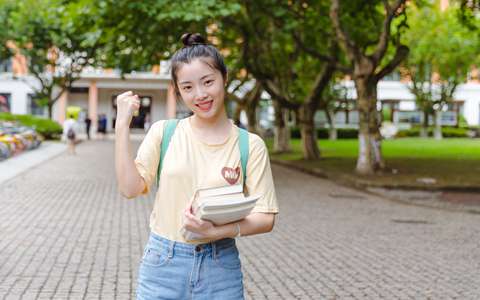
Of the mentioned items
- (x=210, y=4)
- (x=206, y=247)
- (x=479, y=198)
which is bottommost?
(x=479, y=198)

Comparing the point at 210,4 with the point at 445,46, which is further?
the point at 445,46

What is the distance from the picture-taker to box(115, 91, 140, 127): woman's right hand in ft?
9.64

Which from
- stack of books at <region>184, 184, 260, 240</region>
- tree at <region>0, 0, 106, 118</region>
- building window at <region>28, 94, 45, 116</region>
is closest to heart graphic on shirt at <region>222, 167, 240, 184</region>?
stack of books at <region>184, 184, 260, 240</region>

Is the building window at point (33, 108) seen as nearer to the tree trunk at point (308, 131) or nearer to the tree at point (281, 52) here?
the tree at point (281, 52)

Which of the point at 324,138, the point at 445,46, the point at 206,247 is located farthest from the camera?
the point at 324,138

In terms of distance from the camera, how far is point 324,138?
174 feet

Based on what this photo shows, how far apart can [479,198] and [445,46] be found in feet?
101

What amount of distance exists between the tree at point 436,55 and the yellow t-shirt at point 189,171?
3956 cm

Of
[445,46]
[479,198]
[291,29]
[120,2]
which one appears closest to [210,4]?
[120,2]

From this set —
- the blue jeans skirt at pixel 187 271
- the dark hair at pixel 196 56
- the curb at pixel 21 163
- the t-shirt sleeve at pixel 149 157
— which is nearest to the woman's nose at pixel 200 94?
the dark hair at pixel 196 56

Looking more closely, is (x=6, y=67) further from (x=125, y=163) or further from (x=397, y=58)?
(x=125, y=163)

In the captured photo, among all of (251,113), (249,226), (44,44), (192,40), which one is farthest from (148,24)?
(44,44)

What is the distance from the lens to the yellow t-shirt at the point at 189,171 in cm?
298

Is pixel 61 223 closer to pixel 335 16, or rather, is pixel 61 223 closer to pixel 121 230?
pixel 121 230
